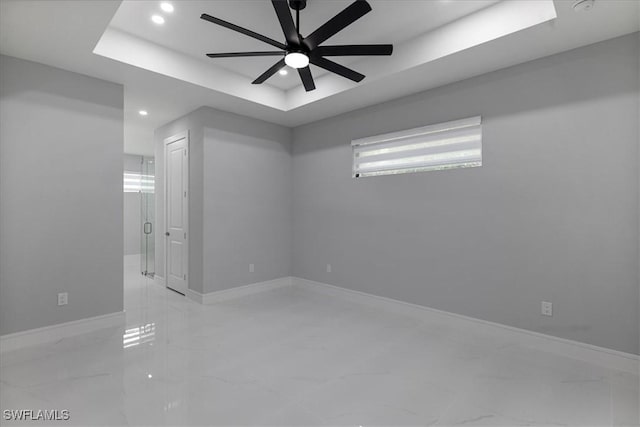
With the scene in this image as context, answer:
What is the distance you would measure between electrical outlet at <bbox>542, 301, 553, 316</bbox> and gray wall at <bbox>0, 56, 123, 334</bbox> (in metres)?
4.35

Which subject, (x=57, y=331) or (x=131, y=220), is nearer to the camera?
(x=57, y=331)

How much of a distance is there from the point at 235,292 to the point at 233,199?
136cm

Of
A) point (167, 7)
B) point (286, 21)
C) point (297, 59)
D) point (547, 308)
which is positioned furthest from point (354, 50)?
point (547, 308)

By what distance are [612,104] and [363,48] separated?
2.11m

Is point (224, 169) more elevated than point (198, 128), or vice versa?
point (198, 128)

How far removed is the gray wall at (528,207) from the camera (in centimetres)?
256

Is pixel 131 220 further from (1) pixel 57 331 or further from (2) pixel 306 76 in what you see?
(2) pixel 306 76

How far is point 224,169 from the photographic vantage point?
14.7 feet

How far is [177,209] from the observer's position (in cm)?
483

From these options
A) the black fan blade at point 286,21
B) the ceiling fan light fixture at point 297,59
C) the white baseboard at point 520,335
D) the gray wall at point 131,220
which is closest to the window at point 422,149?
the white baseboard at point 520,335

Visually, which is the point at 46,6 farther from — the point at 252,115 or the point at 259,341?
the point at 259,341

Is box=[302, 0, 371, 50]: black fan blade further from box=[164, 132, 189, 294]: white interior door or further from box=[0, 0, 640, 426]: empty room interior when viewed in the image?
box=[164, 132, 189, 294]: white interior door

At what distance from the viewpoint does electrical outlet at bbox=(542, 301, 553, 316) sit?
285 centimetres

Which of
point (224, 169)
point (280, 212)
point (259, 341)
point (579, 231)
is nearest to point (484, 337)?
point (579, 231)
